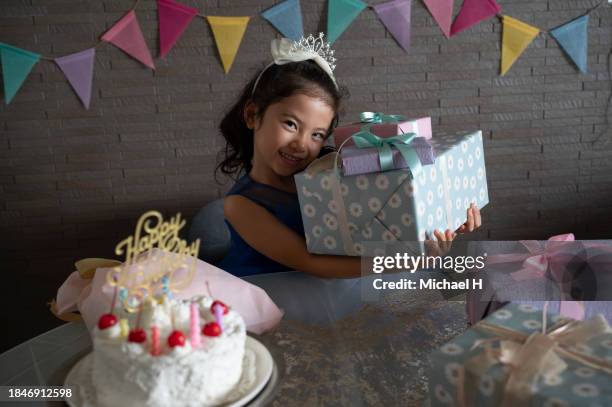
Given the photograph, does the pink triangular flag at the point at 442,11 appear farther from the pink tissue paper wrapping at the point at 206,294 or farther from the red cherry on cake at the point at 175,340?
the red cherry on cake at the point at 175,340

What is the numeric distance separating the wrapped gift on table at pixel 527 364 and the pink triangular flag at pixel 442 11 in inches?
96.0

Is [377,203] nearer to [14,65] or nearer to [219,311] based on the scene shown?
[219,311]

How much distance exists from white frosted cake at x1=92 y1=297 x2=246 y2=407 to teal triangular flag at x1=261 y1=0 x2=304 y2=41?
2.32 m

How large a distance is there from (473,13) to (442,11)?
17 centimetres

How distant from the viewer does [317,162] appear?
1.40 metres

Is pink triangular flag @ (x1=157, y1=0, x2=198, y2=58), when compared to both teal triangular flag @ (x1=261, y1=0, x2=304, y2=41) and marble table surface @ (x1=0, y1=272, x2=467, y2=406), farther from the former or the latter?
marble table surface @ (x1=0, y1=272, x2=467, y2=406)

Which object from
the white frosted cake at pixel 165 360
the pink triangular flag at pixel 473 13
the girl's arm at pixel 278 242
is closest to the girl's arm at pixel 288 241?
the girl's arm at pixel 278 242

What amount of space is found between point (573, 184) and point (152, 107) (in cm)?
236

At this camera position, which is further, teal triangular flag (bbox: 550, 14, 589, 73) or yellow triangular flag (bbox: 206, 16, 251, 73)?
teal triangular flag (bbox: 550, 14, 589, 73)

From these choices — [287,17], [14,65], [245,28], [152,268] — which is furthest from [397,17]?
[152,268]

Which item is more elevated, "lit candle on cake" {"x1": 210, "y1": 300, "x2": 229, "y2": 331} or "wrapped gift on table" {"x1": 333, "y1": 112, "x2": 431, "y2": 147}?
"wrapped gift on table" {"x1": 333, "y1": 112, "x2": 431, "y2": 147}

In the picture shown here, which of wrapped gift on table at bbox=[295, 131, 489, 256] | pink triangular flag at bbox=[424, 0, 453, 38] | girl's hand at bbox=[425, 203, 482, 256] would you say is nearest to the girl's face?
wrapped gift on table at bbox=[295, 131, 489, 256]

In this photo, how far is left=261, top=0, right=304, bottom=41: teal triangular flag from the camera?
2.91 m

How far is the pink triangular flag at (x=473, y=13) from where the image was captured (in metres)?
3.02
